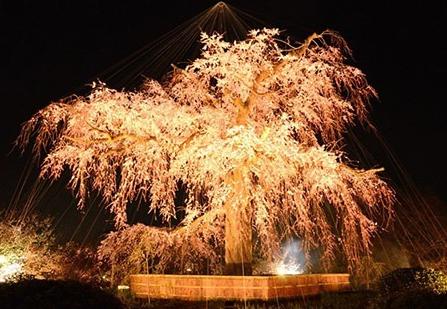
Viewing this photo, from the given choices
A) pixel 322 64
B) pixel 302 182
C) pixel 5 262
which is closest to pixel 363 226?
pixel 302 182

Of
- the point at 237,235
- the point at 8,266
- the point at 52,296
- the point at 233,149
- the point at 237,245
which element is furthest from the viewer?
the point at 8,266

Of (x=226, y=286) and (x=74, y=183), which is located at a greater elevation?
(x=74, y=183)

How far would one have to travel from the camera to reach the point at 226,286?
1151 cm

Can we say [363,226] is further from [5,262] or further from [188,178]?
[5,262]

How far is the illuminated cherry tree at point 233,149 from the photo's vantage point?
11.6 m

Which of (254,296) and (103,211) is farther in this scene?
(103,211)

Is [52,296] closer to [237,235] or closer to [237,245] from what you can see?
[237,235]

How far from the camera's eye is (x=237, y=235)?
12461 millimetres

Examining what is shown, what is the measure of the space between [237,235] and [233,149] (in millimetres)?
2220

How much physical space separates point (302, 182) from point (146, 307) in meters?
4.08

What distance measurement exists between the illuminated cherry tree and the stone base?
0.75 meters

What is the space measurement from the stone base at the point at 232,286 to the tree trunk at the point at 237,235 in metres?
0.94

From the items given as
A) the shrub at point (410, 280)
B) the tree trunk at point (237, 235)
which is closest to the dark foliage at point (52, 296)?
the tree trunk at point (237, 235)

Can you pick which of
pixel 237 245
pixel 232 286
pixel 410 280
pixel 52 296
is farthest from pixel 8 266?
pixel 410 280
